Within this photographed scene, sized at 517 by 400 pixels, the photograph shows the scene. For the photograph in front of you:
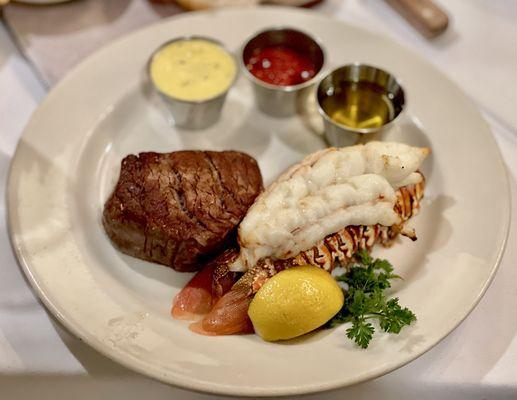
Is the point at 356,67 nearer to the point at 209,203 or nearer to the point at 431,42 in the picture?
the point at 431,42

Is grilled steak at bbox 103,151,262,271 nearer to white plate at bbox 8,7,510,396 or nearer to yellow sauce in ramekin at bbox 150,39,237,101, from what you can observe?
white plate at bbox 8,7,510,396

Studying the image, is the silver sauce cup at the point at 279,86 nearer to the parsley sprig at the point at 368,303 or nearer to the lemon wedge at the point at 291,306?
the parsley sprig at the point at 368,303

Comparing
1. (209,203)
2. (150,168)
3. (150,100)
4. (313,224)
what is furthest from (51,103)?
(313,224)

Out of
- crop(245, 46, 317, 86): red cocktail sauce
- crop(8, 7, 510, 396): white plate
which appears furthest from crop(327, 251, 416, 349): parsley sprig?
crop(245, 46, 317, 86): red cocktail sauce

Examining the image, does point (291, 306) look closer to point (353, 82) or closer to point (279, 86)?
point (279, 86)

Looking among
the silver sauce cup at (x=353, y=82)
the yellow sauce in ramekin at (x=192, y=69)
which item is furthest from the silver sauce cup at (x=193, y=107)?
the silver sauce cup at (x=353, y=82)
